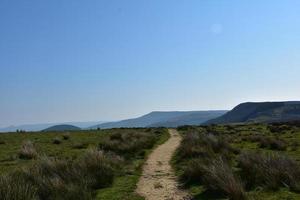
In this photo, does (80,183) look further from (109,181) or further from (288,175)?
(288,175)

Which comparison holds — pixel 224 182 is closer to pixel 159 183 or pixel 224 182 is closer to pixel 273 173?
pixel 273 173

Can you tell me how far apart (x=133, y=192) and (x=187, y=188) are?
191 centimetres

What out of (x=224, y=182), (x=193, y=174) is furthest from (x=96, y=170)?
(x=224, y=182)

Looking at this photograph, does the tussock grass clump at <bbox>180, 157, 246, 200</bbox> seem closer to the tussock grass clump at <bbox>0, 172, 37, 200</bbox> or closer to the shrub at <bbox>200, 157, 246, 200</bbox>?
the shrub at <bbox>200, 157, 246, 200</bbox>

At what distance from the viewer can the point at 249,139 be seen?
40.8 metres

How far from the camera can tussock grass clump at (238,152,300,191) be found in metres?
14.6

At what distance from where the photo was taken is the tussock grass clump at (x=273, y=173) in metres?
14.6

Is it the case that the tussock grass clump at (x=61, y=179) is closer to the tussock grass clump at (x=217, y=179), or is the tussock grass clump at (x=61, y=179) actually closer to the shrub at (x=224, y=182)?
the tussock grass clump at (x=217, y=179)

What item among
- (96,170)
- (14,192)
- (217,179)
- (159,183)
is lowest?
(159,183)

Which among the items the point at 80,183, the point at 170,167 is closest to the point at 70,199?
the point at 80,183

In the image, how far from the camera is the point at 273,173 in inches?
599

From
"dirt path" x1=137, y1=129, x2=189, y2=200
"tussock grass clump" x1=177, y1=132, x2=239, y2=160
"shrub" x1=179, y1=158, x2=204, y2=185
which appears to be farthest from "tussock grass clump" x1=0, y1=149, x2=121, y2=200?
"tussock grass clump" x1=177, y1=132, x2=239, y2=160

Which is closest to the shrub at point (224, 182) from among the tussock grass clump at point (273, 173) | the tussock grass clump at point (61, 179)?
the tussock grass clump at point (273, 173)

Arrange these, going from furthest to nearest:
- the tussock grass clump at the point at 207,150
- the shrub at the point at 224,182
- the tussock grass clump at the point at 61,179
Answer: the tussock grass clump at the point at 207,150 → the shrub at the point at 224,182 → the tussock grass clump at the point at 61,179
